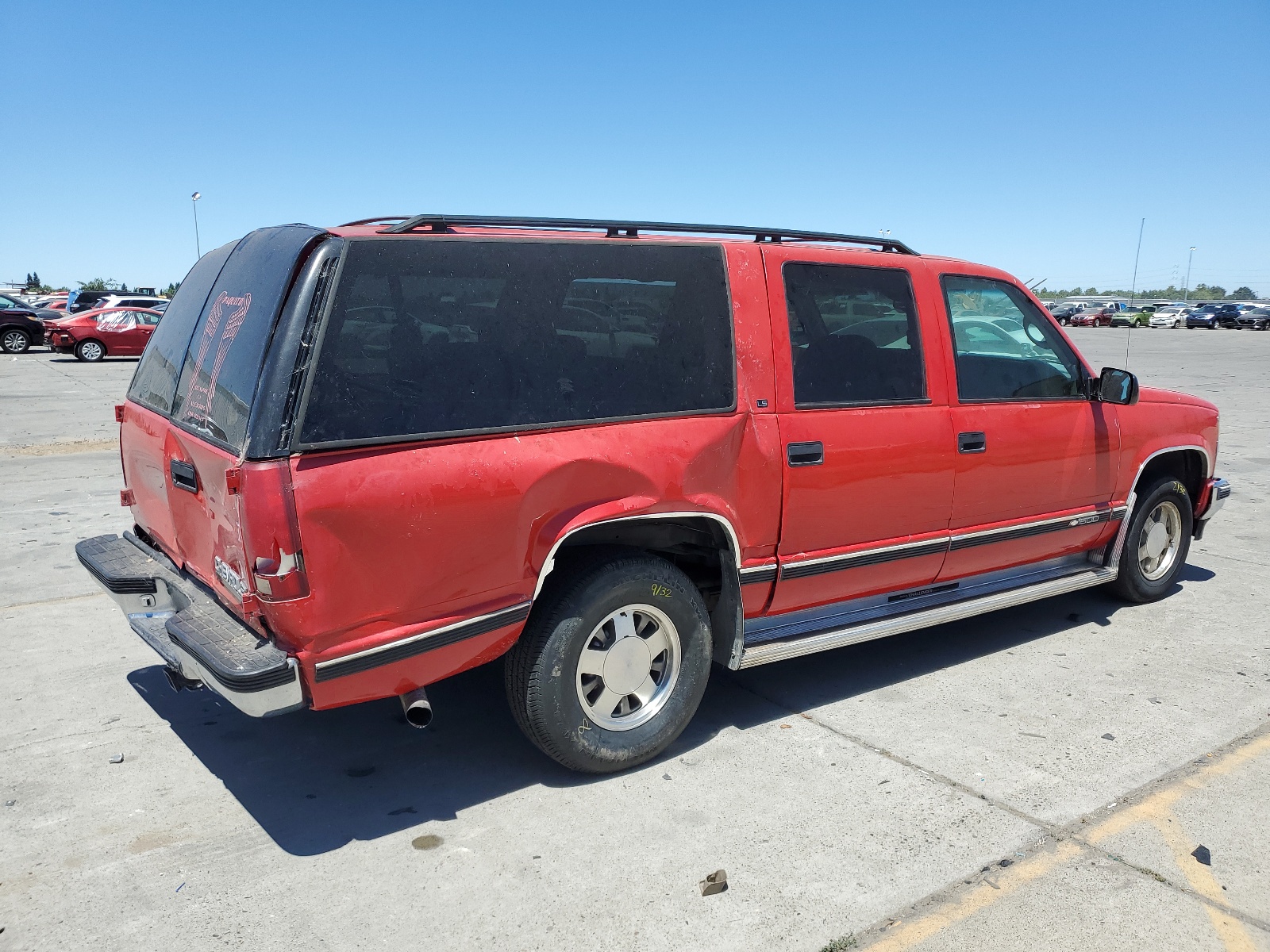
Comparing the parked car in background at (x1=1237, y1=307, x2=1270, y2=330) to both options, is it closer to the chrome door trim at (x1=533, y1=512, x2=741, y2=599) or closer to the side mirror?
the side mirror

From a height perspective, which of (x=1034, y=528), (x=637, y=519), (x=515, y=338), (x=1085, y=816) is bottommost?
(x=1085, y=816)

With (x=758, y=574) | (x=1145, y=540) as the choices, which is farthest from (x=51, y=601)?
(x=1145, y=540)

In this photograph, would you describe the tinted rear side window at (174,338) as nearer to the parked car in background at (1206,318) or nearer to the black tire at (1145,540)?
the black tire at (1145,540)

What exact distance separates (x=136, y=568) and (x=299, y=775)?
1044mm

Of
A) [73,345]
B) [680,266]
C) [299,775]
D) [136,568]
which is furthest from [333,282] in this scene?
[73,345]

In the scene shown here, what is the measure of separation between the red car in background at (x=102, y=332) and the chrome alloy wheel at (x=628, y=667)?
76.5 ft

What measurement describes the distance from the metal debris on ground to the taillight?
152 centimetres

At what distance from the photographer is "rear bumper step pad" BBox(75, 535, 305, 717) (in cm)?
289

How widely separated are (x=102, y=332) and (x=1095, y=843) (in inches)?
1011

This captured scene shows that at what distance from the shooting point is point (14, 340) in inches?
1033

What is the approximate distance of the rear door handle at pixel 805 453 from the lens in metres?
3.88

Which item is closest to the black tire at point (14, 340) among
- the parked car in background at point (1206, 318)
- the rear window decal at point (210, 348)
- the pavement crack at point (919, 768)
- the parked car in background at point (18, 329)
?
the parked car in background at point (18, 329)

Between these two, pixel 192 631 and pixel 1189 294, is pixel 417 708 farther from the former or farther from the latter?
pixel 1189 294

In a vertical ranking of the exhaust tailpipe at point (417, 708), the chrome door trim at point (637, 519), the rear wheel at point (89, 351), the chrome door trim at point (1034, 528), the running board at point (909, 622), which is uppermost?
the chrome door trim at point (637, 519)
